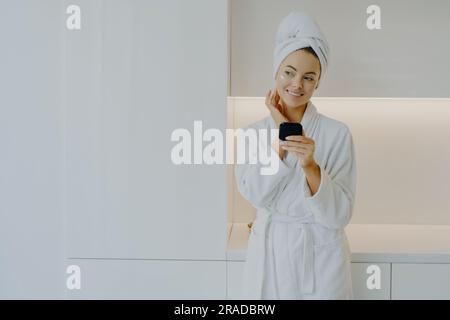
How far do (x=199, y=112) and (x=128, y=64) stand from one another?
0.23m

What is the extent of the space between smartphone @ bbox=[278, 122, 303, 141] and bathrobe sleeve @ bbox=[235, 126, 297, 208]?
50 millimetres

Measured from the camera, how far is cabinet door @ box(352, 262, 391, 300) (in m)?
1.60

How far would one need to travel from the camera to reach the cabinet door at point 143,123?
1.59 m

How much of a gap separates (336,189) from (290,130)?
0.17 m

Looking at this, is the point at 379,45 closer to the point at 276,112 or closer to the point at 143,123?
the point at 276,112

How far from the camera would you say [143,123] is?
63.3 inches

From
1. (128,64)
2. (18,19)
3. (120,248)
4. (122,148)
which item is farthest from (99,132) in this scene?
(18,19)

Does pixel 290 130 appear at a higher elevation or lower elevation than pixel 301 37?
lower

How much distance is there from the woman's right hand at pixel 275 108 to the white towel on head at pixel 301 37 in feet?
0.32

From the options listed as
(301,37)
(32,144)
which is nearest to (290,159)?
(301,37)

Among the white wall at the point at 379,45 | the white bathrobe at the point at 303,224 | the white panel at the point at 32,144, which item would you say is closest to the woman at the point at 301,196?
the white bathrobe at the point at 303,224

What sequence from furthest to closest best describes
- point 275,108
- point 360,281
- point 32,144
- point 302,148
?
point 32,144, point 360,281, point 275,108, point 302,148

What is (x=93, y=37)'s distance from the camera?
1602mm

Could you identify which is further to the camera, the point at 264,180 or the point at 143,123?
the point at 143,123
